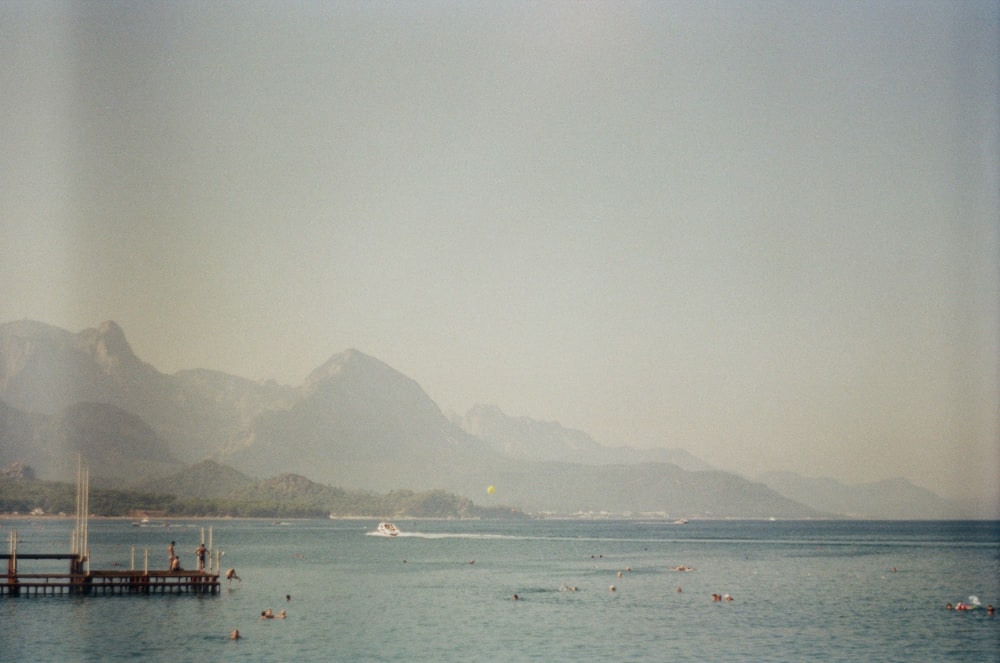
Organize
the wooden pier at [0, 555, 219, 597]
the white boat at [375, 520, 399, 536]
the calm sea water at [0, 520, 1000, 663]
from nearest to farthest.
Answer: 1. the calm sea water at [0, 520, 1000, 663]
2. the wooden pier at [0, 555, 219, 597]
3. the white boat at [375, 520, 399, 536]

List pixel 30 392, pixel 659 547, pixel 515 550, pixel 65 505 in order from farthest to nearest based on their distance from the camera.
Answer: pixel 30 392
pixel 65 505
pixel 659 547
pixel 515 550

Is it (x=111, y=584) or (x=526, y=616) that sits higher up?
(x=111, y=584)

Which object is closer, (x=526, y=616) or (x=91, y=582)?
(x=526, y=616)

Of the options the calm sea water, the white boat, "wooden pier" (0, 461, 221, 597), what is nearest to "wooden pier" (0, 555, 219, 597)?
"wooden pier" (0, 461, 221, 597)

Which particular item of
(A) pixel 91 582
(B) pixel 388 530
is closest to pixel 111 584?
(A) pixel 91 582

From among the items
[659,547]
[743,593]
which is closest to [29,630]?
[743,593]

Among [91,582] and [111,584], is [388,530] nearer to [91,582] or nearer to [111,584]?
[91,582]

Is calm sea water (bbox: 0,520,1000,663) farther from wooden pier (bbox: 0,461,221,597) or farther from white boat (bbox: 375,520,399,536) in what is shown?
white boat (bbox: 375,520,399,536)

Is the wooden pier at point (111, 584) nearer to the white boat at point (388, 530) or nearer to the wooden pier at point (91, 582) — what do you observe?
the wooden pier at point (91, 582)

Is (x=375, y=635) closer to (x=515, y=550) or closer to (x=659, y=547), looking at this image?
(x=515, y=550)

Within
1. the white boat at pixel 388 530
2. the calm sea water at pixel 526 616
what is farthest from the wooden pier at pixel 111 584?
the white boat at pixel 388 530

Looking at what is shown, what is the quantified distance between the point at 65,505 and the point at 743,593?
5476 inches

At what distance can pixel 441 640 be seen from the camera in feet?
118

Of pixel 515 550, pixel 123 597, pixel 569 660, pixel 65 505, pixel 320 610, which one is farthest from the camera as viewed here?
pixel 65 505
